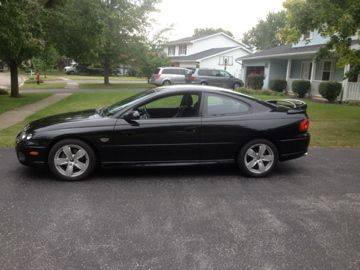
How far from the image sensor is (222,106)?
6.12 m

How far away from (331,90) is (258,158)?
16508mm

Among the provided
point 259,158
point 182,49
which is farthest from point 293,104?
point 182,49

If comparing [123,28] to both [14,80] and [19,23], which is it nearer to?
[14,80]

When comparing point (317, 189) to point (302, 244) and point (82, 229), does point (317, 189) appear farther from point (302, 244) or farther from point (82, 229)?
point (82, 229)

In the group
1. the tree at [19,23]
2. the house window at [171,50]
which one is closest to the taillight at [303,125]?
the tree at [19,23]

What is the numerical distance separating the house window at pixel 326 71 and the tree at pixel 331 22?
12428 millimetres

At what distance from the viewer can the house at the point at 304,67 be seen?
20766 mm

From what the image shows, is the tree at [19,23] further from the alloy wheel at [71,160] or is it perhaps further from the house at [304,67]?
the house at [304,67]

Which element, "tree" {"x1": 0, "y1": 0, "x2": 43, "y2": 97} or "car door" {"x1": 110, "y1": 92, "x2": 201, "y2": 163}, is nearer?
"car door" {"x1": 110, "y1": 92, "x2": 201, "y2": 163}

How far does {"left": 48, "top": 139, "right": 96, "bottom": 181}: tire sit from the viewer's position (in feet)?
18.3

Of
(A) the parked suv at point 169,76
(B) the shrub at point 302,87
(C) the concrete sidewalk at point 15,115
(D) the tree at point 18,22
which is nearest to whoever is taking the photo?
(C) the concrete sidewalk at point 15,115

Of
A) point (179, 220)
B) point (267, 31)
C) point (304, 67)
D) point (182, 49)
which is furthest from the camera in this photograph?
point (267, 31)

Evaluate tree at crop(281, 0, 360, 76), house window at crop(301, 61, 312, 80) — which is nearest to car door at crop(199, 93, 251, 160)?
tree at crop(281, 0, 360, 76)

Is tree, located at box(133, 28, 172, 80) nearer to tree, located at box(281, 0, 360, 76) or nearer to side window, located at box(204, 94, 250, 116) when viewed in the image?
tree, located at box(281, 0, 360, 76)
